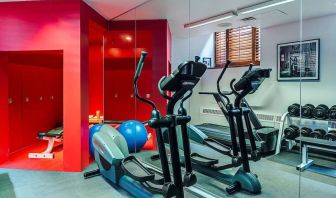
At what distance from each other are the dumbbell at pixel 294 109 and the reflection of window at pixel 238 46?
696 millimetres

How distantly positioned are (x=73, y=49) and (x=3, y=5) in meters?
1.48

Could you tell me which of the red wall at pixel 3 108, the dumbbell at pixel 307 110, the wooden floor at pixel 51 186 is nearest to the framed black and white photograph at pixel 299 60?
the dumbbell at pixel 307 110

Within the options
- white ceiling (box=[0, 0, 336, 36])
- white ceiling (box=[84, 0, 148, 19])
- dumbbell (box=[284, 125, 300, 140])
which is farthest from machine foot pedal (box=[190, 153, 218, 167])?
white ceiling (box=[84, 0, 148, 19])

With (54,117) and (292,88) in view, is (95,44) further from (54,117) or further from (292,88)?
(292,88)

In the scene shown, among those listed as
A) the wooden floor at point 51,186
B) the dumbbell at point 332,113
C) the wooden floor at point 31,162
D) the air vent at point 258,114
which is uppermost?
the dumbbell at point 332,113

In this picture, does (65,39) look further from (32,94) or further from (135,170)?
(135,170)

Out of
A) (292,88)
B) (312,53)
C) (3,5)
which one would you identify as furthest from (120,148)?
(3,5)

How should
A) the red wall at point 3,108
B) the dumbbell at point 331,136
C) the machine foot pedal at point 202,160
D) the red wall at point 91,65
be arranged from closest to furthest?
the dumbbell at point 331,136 → the machine foot pedal at point 202,160 → the red wall at point 91,65 → the red wall at point 3,108

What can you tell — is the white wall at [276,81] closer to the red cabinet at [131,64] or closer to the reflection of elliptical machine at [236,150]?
the reflection of elliptical machine at [236,150]

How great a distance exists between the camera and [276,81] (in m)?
3.13

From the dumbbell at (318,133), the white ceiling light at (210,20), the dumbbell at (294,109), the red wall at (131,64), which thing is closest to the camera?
the dumbbell at (318,133)

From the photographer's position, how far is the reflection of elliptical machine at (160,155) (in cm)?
248

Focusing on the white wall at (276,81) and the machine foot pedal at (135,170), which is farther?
the machine foot pedal at (135,170)

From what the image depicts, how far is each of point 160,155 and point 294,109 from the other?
1631 mm
